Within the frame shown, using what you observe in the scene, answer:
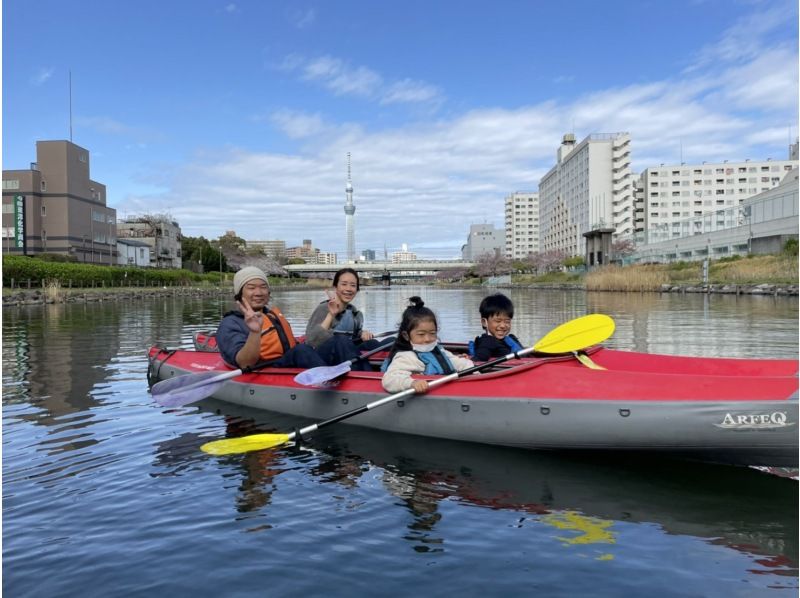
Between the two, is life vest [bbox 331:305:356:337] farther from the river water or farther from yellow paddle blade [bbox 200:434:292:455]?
yellow paddle blade [bbox 200:434:292:455]

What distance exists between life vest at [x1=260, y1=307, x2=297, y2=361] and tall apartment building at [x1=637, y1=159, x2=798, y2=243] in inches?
4698

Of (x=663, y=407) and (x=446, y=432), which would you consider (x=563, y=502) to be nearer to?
(x=663, y=407)

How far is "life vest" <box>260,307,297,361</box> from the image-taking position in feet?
26.2

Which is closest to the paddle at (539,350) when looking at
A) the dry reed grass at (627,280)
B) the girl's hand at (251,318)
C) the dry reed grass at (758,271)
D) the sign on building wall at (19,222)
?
the girl's hand at (251,318)

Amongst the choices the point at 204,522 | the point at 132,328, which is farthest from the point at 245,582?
the point at 132,328

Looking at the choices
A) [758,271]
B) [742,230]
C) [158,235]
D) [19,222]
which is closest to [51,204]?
[19,222]

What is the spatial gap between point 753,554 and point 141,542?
4168mm

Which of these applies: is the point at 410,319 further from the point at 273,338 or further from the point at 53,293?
the point at 53,293

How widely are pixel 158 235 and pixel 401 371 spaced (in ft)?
325

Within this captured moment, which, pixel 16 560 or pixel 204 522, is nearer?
pixel 16 560

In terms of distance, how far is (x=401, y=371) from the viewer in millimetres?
6367

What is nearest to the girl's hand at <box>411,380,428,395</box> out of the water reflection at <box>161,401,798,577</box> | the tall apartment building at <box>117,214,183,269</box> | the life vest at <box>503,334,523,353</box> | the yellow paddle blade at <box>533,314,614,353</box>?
the water reflection at <box>161,401,798,577</box>

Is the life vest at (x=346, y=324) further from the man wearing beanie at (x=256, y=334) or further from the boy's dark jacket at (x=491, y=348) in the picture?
the boy's dark jacket at (x=491, y=348)

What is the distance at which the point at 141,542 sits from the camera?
4285 millimetres
